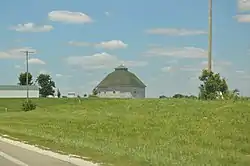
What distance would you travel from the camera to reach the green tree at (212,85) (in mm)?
55406

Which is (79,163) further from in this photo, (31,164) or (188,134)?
(188,134)

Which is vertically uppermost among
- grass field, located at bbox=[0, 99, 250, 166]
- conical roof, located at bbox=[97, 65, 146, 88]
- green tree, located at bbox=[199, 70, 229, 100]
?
conical roof, located at bbox=[97, 65, 146, 88]

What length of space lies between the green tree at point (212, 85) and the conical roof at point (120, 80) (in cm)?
8728

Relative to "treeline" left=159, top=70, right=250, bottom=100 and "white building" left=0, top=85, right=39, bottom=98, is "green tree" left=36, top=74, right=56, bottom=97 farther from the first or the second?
"treeline" left=159, top=70, right=250, bottom=100

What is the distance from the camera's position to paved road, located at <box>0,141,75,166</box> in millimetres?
19516

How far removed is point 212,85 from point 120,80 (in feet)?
295

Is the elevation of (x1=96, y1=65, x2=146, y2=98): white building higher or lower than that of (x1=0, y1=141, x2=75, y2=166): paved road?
higher

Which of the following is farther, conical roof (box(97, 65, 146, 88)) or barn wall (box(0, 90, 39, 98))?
barn wall (box(0, 90, 39, 98))

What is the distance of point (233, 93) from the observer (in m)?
54.0

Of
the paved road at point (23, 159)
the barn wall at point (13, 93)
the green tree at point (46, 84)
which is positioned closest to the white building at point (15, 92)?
the barn wall at point (13, 93)

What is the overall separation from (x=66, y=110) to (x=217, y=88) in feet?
52.0

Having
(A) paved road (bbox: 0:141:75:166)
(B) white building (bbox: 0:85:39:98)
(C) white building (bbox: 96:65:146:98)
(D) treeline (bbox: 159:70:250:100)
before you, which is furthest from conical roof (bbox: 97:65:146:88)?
(A) paved road (bbox: 0:141:75:166)

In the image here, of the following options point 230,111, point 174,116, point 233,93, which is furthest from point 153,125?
point 233,93

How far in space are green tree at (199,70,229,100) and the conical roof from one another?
3436 inches
